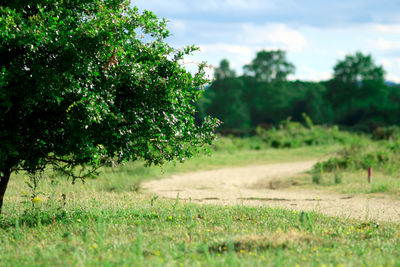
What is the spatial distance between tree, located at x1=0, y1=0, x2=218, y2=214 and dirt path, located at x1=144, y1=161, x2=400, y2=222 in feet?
10.1

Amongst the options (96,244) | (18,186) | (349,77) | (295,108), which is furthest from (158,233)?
(349,77)

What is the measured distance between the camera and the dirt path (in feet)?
34.1

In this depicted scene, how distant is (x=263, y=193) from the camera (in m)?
13.5

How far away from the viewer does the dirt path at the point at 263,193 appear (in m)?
10.4

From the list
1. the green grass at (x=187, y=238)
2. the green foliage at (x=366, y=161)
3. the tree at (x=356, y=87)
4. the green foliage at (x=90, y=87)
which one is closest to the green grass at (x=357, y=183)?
the green foliage at (x=366, y=161)

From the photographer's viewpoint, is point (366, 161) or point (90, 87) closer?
point (90, 87)

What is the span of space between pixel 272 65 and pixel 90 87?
70893 millimetres

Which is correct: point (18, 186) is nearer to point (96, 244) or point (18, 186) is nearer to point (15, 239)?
point (15, 239)

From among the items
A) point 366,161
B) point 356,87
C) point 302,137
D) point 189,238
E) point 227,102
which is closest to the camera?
point 189,238

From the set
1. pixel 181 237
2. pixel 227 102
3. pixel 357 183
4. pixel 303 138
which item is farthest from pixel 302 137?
pixel 227 102

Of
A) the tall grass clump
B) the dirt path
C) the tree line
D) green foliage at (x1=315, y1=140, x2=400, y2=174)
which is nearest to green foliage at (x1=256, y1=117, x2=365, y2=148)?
the tall grass clump

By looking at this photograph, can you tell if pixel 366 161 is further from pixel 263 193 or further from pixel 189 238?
pixel 189 238

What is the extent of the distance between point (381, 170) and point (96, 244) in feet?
47.4

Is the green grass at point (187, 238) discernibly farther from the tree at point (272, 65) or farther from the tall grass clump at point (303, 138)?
the tree at point (272, 65)
